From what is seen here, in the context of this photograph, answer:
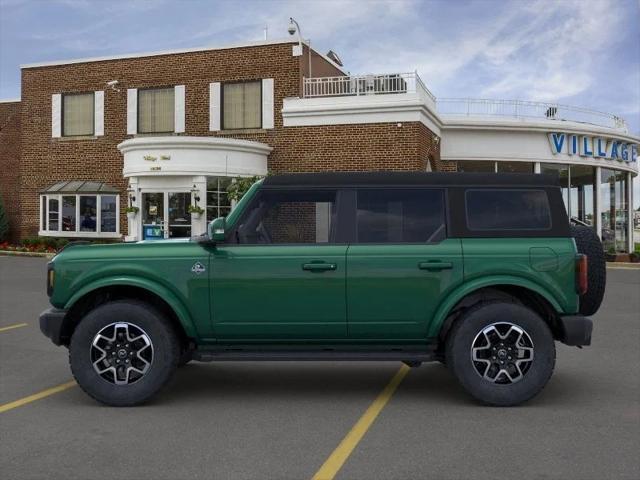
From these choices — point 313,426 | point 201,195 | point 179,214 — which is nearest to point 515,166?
point 201,195

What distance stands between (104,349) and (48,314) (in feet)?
1.91

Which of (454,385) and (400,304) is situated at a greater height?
(400,304)

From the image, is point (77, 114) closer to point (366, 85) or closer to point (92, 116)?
point (92, 116)

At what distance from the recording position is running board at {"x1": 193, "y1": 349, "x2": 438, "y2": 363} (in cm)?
556

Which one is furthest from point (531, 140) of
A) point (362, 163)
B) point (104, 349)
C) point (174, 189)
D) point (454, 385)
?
point (104, 349)

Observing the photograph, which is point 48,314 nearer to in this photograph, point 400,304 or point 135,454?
point 135,454

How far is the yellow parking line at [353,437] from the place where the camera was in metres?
4.05

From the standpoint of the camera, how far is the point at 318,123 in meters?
23.5

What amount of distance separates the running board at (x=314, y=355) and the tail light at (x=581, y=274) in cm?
135

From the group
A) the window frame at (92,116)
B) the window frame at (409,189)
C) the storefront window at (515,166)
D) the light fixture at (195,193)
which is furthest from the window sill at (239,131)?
the window frame at (409,189)

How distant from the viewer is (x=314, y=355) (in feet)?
18.5

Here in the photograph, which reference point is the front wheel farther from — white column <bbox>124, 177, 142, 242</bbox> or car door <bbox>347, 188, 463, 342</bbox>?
white column <bbox>124, 177, 142, 242</bbox>

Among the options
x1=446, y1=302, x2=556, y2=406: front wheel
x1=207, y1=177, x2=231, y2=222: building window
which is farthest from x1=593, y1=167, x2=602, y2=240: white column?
x1=446, y1=302, x2=556, y2=406: front wheel

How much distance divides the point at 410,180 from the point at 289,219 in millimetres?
1108
